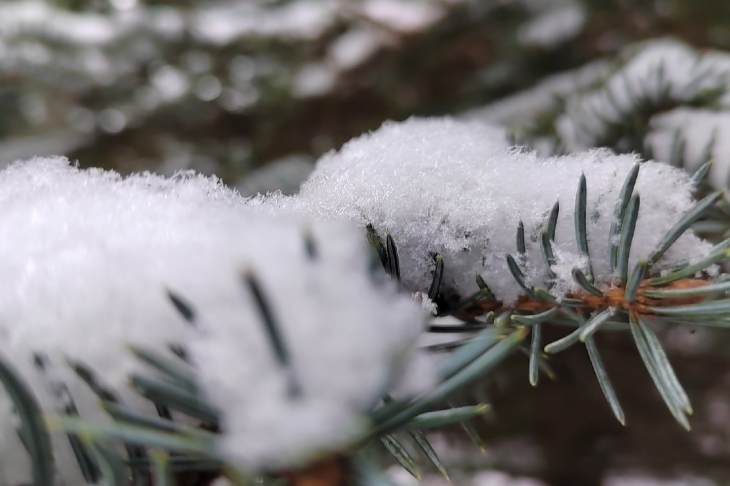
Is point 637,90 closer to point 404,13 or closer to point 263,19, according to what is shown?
point 404,13

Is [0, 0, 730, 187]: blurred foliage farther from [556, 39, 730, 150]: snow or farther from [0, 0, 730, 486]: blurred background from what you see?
[556, 39, 730, 150]: snow

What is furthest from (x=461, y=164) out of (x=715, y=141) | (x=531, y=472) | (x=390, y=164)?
(x=531, y=472)

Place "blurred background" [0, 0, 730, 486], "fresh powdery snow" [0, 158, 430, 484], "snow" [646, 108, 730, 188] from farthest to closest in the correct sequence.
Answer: "blurred background" [0, 0, 730, 486] → "snow" [646, 108, 730, 188] → "fresh powdery snow" [0, 158, 430, 484]

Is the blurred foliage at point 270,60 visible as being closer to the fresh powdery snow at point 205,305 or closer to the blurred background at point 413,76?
the blurred background at point 413,76

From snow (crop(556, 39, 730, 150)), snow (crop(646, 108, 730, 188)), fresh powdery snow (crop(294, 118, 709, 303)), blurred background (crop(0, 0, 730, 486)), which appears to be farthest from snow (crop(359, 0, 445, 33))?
fresh powdery snow (crop(294, 118, 709, 303))

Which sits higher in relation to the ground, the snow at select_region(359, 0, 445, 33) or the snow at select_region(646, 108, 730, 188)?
the snow at select_region(359, 0, 445, 33)

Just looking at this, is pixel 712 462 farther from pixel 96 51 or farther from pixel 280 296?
pixel 96 51

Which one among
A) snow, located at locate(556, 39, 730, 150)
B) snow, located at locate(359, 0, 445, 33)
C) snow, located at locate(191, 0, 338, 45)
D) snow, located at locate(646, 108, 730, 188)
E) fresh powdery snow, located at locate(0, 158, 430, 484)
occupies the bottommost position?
fresh powdery snow, located at locate(0, 158, 430, 484)
